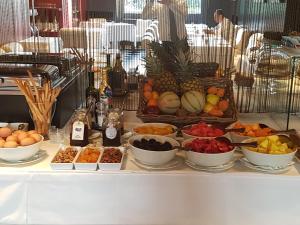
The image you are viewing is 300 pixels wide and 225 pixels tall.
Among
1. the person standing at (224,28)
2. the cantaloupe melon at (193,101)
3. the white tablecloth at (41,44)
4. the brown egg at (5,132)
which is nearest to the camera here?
the brown egg at (5,132)

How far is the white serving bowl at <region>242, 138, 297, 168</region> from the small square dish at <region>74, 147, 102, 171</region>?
0.43 m

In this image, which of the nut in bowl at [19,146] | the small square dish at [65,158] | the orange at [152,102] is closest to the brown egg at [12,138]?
the nut in bowl at [19,146]

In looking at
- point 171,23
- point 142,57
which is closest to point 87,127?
point 142,57

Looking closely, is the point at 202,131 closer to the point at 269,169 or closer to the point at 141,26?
the point at 269,169

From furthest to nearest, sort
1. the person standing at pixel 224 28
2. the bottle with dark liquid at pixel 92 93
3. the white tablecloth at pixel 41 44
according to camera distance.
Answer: the white tablecloth at pixel 41 44 → the person standing at pixel 224 28 → the bottle with dark liquid at pixel 92 93

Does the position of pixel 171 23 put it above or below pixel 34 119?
above

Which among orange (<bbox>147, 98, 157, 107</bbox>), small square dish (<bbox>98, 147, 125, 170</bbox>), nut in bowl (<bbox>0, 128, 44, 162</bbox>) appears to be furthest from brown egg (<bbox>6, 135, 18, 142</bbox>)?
orange (<bbox>147, 98, 157, 107</bbox>)

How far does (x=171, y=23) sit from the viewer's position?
5.36 feet

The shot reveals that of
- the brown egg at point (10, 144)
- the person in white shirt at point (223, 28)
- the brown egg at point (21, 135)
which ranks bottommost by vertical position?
the brown egg at point (10, 144)

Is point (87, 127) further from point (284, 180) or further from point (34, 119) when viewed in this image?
point (284, 180)

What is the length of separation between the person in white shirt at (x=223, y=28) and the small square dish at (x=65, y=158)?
2.55 ft

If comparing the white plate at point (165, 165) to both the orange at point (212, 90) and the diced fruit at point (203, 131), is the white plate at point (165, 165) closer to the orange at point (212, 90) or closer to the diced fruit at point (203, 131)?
the diced fruit at point (203, 131)

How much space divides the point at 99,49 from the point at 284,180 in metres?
0.94

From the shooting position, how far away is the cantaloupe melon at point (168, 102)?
1397 millimetres
